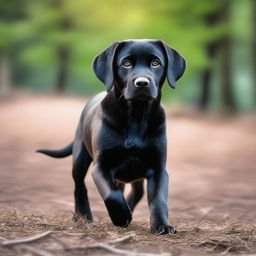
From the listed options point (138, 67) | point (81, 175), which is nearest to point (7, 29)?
point (81, 175)

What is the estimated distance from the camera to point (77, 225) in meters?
4.61

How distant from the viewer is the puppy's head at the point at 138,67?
4719mm

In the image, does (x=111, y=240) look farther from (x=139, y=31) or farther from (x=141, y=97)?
(x=139, y=31)

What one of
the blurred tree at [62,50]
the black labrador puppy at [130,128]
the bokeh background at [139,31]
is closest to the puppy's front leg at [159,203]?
the black labrador puppy at [130,128]

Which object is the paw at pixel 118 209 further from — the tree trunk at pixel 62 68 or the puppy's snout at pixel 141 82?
the tree trunk at pixel 62 68

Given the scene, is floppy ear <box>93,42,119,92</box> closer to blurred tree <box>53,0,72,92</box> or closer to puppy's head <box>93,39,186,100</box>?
puppy's head <box>93,39,186,100</box>

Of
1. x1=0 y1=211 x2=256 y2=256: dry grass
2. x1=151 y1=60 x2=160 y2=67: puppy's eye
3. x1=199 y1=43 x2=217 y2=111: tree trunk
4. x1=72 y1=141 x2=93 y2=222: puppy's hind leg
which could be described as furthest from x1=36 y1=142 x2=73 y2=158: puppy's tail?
x1=199 y1=43 x2=217 y2=111: tree trunk

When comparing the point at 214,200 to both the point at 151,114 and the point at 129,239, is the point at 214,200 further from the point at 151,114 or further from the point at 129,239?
the point at 129,239

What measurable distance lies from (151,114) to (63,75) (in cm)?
2130

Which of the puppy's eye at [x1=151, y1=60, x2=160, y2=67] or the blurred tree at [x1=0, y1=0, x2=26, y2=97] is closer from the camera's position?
the puppy's eye at [x1=151, y1=60, x2=160, y2=67]

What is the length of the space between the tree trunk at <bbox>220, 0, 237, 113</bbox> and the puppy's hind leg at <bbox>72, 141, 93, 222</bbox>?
15115 millimetres

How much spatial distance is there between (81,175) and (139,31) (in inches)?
561

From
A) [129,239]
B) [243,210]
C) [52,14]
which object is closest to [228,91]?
[52,14]

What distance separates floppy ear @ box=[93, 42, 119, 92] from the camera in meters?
5.05
